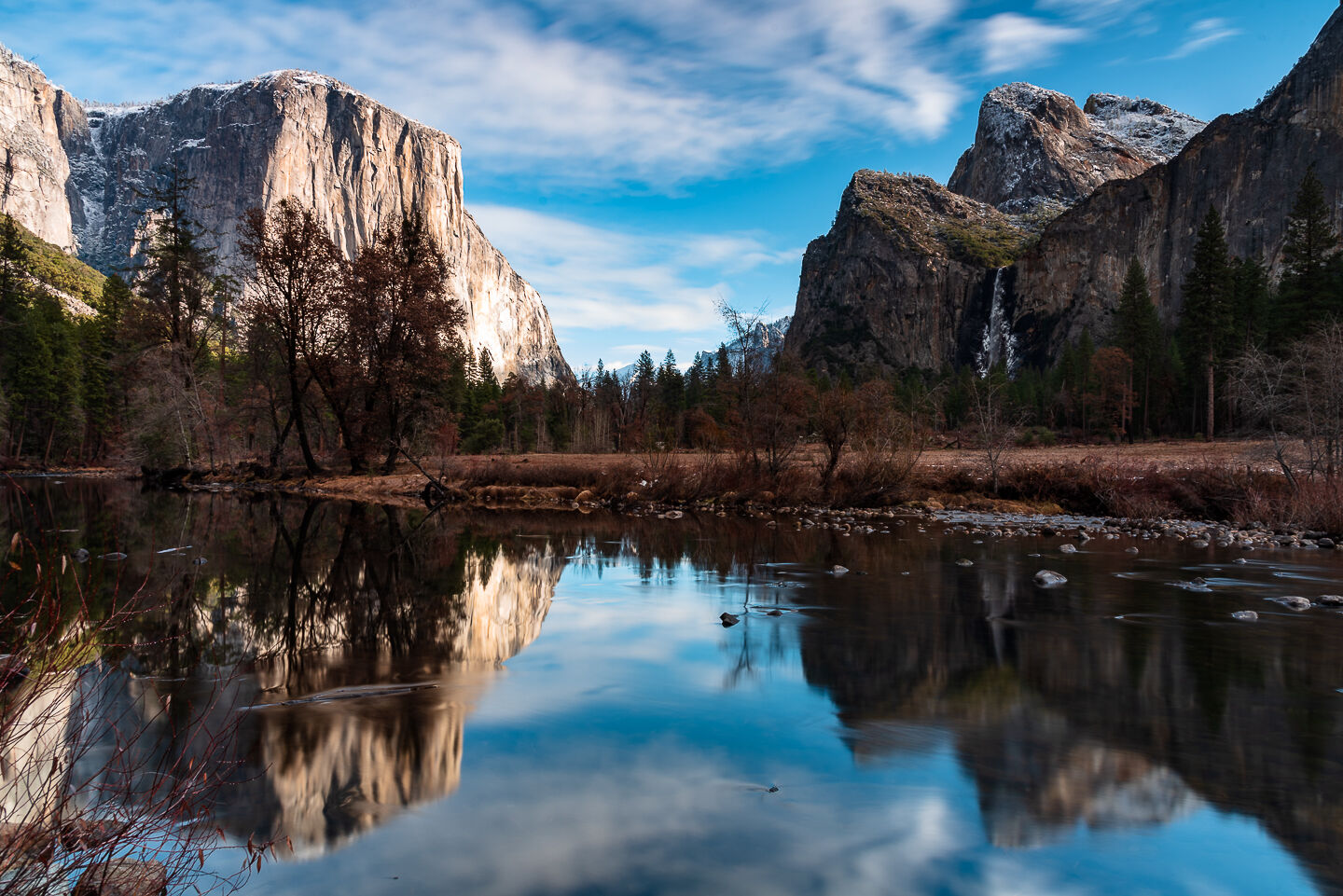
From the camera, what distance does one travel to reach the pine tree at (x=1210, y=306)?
56750 millimetres

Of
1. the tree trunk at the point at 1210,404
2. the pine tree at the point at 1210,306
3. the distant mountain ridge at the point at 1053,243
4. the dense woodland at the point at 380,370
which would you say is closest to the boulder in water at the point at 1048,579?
the dense woodland at the point at 380,370

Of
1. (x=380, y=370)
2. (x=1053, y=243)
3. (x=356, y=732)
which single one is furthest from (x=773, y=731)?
(x=1053, y=243)

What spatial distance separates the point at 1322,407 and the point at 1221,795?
20824mm

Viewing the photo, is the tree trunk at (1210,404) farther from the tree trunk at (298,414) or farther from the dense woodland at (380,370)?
the tree trunk at (298,414)

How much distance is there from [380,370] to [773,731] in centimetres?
2983

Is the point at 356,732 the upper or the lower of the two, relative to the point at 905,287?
lower

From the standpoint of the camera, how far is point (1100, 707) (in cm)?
603

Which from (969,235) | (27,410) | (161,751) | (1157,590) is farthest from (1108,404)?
(969,235)

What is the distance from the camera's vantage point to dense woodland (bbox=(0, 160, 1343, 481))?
84.5ft

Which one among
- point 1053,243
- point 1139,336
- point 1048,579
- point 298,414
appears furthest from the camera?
point 1053,243

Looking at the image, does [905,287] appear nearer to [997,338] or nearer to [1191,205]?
[997,338]

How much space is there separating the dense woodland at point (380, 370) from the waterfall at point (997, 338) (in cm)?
8755

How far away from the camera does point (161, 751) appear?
4738 mm

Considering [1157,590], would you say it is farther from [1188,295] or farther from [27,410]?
[27,410]
